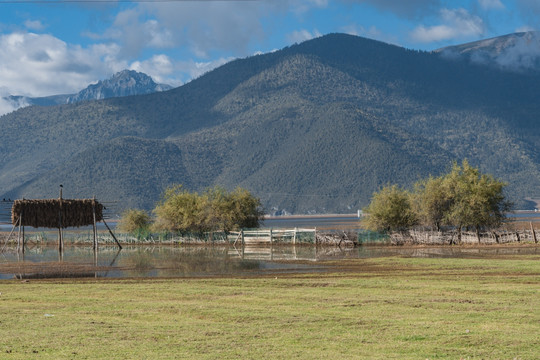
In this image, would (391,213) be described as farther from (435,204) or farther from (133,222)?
(133,222)

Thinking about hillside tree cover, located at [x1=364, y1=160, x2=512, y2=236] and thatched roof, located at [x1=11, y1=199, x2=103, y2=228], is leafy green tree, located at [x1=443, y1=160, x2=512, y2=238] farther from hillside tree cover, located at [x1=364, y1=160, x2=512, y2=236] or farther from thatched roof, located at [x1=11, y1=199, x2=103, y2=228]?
thatched roof, located at [x1=11, y1=199, x2=103, y2=228]

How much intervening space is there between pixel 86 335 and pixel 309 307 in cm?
640

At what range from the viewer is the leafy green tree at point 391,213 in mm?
64375

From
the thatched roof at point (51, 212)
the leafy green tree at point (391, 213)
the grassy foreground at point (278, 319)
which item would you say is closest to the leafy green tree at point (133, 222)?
the thatched roof at point (51, 212)

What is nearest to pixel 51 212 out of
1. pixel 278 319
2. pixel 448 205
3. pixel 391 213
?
pixel 391 213

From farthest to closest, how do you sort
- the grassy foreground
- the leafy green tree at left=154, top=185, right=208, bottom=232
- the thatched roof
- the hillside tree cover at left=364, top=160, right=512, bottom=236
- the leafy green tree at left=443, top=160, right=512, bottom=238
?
the leafy green tree at left=154, top=185, right=208, bottom=232, the hillside tree cover at left=364, top=160, right=512, bottom=236, the leafy green tree at left=443, top=160, right=512, bottom=238, the thatched roof, the grassy foreground

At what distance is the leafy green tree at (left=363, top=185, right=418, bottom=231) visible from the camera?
64375 millimetres

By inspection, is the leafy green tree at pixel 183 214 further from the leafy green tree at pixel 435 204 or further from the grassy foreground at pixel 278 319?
the grassy foreground at pixel 278 319

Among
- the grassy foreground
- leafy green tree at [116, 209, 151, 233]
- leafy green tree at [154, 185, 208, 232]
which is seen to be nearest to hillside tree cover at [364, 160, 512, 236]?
leafy green tree at [154, 185, 208, 232]

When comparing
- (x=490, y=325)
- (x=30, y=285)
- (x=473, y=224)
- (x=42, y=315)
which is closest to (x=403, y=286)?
(x=490, y=325)

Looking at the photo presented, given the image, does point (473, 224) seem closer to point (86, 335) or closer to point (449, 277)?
point (449, 277)

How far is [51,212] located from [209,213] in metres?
17.3

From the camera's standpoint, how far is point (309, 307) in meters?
19.7

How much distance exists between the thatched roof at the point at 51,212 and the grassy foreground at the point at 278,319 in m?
31.8
